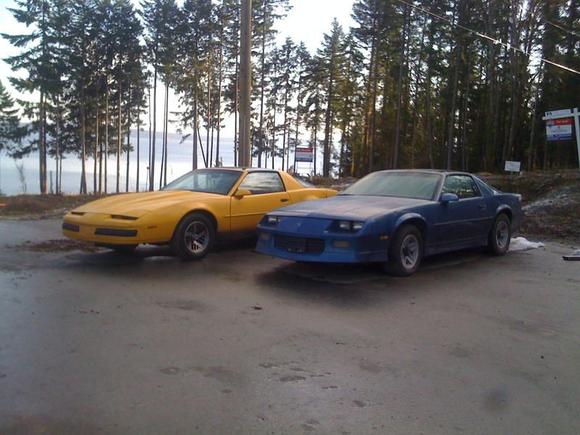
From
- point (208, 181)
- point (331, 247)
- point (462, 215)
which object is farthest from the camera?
point (208, 181)

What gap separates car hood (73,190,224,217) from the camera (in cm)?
724

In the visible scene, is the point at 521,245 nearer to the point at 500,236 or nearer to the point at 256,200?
the point at 500,236

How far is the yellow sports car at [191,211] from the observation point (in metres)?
7.07

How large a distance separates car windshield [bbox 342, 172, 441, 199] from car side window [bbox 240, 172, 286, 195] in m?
1.36

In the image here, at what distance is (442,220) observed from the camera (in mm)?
7438

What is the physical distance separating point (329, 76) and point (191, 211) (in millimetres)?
45550

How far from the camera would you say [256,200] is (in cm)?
860

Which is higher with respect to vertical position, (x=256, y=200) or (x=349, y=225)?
(x=256, y=200)

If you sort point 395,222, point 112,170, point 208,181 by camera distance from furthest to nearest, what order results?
point 112,170
point 208,181
point 395,222

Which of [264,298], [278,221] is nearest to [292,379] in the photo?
[264,298]

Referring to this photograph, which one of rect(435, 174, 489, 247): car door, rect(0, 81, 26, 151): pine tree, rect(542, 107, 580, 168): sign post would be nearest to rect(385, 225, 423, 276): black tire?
rect(435, 174, 489, 247): car door

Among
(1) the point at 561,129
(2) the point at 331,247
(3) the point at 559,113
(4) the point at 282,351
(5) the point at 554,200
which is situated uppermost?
(3) the point at 559,113

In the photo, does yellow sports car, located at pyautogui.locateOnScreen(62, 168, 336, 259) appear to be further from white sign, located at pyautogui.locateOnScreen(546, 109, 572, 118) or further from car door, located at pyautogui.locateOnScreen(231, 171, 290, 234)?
white sign, located at pyautogui.locateOnScreen(546, 109, 572, 118)

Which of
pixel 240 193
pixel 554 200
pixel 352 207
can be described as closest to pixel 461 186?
pixel 352 207
